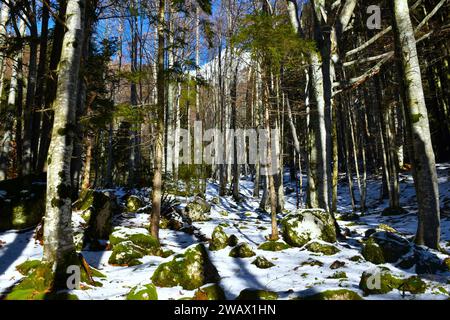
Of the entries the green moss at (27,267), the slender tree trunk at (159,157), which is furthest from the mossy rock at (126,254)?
the green moss at (27,267)

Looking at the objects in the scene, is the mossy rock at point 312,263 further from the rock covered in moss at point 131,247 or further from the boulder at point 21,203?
the boulder at point 21,203

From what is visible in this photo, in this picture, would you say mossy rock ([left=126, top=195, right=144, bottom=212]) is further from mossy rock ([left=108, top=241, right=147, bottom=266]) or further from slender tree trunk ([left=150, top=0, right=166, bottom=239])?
mossy rock ([left=108, top=241, right=147, bottom=266])

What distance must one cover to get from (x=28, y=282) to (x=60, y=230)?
86cm

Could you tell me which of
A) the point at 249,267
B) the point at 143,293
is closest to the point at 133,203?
the point at 249,267

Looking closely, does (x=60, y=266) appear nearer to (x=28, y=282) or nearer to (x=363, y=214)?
(x=28, y=282)

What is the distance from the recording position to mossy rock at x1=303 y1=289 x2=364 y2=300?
3982mm

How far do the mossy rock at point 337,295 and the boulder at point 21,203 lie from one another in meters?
7.73

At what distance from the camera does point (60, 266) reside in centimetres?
467

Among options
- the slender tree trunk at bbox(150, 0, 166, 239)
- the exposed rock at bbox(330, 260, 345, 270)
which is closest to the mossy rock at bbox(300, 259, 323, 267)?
the exposed rock at bbox(330, 260, 345, 270)

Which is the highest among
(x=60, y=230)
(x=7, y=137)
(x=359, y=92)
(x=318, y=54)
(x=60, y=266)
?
(x=359, y=92)

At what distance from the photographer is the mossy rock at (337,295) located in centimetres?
398

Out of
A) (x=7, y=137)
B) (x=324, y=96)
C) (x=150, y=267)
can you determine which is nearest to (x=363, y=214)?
(x=324, y=96)

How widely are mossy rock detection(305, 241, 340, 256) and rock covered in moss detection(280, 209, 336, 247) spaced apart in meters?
0.46

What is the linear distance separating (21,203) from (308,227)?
7.95 metres
